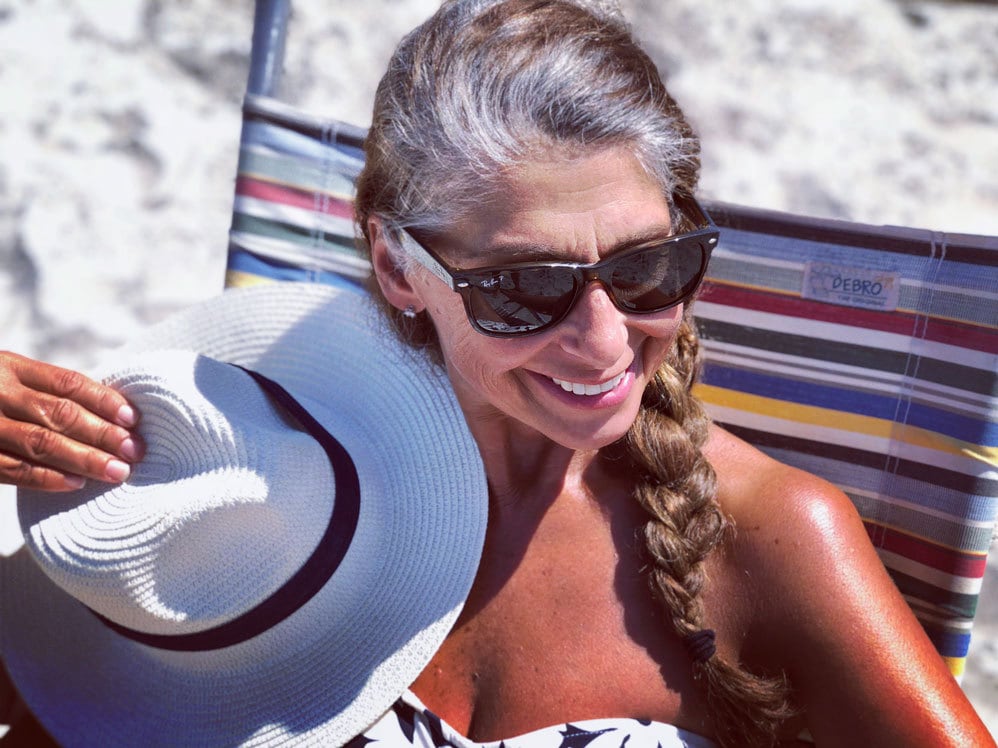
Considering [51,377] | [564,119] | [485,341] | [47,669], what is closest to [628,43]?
[564,119]

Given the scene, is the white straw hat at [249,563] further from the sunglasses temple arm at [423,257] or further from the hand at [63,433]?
the sunglasses temple arm at [423,257]

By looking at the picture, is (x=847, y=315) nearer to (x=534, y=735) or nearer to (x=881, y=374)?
(x=881, y=374)

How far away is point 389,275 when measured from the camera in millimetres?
1822

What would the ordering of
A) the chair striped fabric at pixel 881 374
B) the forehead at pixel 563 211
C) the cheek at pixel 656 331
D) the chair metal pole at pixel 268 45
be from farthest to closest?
the chair metal pole at pixel 268 45, the chair striped fabric at pixel 881 374, the cheek at pixel 656 331, the forehead at pixel 563 211

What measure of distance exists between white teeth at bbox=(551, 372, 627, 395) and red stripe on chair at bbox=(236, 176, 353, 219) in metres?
1.15

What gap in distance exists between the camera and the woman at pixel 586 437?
5.03ft

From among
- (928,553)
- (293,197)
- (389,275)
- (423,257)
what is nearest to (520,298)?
(423,257)

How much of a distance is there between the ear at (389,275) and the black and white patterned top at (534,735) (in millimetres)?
675

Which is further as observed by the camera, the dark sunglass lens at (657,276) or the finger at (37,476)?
the finger at (37,476)

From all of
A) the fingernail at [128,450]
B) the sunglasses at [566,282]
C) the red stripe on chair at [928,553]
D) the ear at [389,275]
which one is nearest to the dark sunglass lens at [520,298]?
the sunglasses at [566,282]

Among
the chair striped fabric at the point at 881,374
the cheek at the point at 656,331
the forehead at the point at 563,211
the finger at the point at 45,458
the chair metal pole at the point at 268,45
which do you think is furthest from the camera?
the chair metal pole at the point at 268,45

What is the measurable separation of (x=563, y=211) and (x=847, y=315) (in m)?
0.99

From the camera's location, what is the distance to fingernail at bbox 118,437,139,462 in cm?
174

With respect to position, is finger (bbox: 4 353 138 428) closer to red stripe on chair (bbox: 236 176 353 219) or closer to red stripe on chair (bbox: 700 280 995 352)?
red stripe on chair (bbox: 236 176 353 219)
